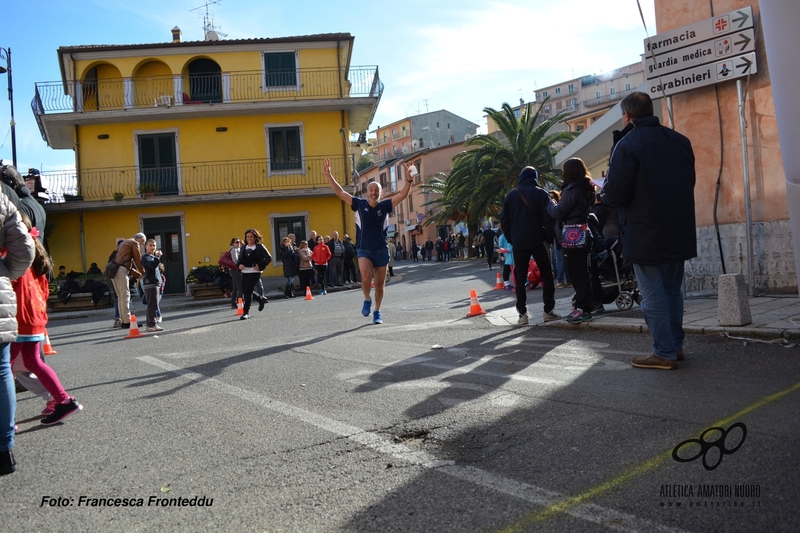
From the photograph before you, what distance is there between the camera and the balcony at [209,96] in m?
31.3

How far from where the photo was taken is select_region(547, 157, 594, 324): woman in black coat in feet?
28.4

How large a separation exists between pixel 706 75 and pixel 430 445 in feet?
26.2

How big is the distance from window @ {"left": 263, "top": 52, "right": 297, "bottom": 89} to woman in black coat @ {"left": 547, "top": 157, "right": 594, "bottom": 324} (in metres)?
25.8

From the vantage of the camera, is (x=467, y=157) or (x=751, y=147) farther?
(x=467, y=157)

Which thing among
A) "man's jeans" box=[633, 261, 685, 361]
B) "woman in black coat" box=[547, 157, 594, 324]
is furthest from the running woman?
"man's jeans" box=[633, 261, 685, 361]

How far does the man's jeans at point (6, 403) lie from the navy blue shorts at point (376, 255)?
6332mm

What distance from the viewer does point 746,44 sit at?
31.3 feet

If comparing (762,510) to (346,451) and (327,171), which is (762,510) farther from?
(327,171)

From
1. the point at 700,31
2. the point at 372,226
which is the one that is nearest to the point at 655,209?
the point at 372,226

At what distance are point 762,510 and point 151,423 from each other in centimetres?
401

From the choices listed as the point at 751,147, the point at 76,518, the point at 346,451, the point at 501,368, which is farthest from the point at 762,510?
the point at 751,147

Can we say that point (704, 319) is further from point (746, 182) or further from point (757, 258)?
point (746, 182)

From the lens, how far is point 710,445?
12.2ft

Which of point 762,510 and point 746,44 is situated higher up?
point 746,44
